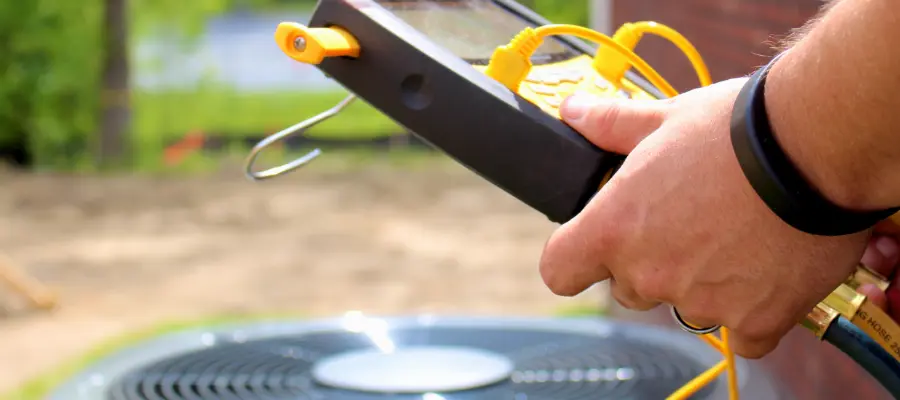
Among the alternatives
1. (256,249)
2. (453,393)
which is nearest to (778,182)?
(453,393)

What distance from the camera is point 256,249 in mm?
6109

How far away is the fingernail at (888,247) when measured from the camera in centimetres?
121

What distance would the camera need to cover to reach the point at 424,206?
23.0ft

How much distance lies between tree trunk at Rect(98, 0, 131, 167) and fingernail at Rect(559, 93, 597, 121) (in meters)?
7.64

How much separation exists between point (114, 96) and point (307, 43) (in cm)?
768

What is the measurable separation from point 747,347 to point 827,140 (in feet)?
0.63

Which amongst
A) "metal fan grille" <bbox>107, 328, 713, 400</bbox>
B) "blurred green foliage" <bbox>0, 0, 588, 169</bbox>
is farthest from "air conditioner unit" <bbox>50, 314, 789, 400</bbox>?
"blurred green foliage" <bbox>0, 0, 588, 169</bbox>

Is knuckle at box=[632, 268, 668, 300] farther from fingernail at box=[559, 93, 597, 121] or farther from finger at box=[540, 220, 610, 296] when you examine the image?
fingernail at box=[559, 93, 597, 121]

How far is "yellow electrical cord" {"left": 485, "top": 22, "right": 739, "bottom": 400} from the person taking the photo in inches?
42.5

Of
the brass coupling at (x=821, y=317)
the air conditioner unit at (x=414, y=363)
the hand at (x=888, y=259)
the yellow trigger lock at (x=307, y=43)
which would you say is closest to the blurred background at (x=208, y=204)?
the air conditioner unit at (x=414, y=363)

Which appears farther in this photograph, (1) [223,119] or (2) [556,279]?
(1) [223,119]

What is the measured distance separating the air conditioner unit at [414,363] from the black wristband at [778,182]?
1.97ft

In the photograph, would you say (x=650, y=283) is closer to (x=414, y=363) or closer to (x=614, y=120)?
(x=614, y=120)

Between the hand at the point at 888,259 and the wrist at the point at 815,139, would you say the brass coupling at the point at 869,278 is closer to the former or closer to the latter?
the hand at the point at 888,259
